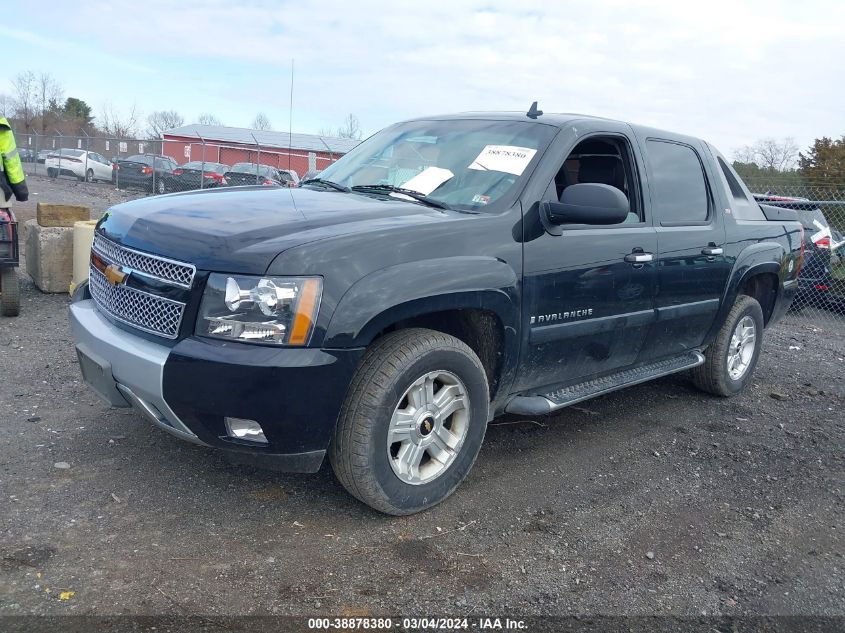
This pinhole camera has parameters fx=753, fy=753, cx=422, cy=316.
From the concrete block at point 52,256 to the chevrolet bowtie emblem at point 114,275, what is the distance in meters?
4.67

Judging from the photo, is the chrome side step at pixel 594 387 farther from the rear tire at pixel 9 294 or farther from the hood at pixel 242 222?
the rear tire at pixel 9 294

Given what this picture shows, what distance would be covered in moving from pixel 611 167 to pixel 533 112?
2.05 ft

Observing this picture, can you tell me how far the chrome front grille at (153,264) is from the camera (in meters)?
3.10

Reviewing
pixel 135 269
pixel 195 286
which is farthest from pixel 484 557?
pixel 135 269

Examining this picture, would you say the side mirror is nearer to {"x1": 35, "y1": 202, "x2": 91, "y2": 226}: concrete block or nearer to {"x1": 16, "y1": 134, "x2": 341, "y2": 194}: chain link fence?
{"x1": 35, "y1": 202, "x2": 91, "y2": 226}: concrete block

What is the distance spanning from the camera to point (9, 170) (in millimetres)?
7164

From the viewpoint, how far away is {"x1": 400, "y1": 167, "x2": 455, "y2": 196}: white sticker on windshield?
405 centimetres

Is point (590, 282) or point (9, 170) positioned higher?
point (9, 170)

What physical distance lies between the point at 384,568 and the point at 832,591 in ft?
6.23

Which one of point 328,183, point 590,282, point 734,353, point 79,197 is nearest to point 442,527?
point 590,282

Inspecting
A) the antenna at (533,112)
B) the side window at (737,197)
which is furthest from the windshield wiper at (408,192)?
the side window at (737,197)

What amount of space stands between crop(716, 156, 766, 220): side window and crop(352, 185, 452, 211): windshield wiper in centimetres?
262

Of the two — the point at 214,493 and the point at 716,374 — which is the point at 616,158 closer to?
the point at 716,374

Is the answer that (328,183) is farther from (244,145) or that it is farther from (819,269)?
(244,145)
